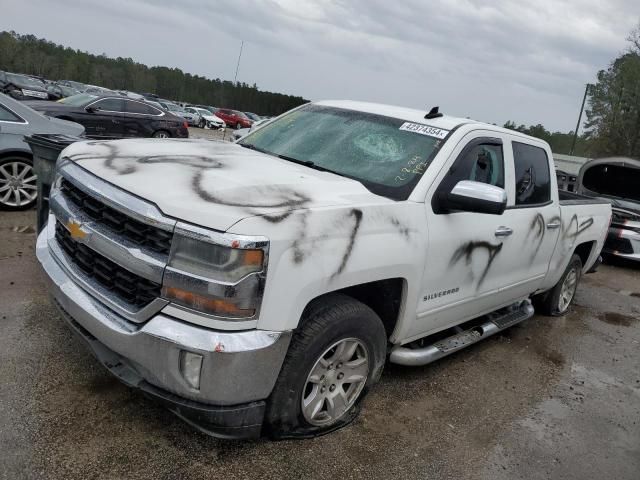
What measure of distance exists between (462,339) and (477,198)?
131cm

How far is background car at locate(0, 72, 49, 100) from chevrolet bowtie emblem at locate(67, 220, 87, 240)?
19164 mm

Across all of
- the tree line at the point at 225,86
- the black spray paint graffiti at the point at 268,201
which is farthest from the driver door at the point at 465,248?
the tree line at the point at 225,86

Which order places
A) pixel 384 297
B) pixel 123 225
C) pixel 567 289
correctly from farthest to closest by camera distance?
pixel 567 289
pixel 384 297
pixel 123 225

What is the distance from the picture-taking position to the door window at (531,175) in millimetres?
4168

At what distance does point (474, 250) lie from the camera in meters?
3.55

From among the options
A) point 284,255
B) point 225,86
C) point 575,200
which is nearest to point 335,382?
point 284,255

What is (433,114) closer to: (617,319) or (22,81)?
(617,319)

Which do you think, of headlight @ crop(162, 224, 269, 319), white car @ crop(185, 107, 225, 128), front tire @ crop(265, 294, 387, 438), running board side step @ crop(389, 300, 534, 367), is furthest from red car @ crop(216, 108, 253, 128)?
headlight @ crop(162, 224, 269, 319)

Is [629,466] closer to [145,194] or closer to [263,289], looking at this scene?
[263,289]

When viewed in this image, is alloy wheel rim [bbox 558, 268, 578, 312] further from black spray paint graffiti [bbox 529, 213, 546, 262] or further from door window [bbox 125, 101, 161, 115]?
door window [bbox 125, 101, 161, 115]

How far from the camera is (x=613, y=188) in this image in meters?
10.3

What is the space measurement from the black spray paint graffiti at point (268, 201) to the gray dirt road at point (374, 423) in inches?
42.4

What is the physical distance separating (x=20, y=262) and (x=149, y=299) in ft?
10.8

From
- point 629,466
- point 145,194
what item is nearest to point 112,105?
point 145,194
